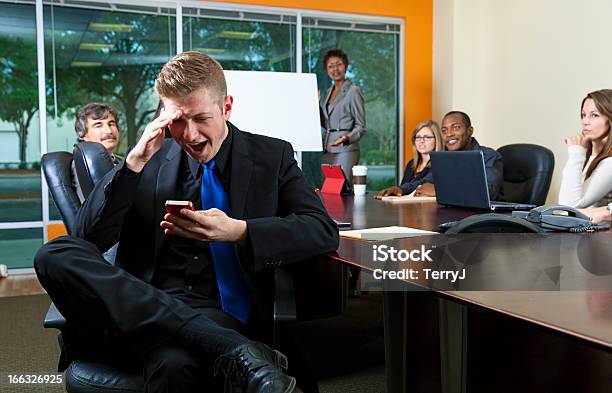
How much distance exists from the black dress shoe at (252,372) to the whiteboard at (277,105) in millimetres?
1780

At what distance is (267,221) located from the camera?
1.51 meters

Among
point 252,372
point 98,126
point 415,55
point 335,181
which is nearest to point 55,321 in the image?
point 252,372

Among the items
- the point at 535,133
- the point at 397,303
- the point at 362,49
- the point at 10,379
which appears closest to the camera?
the point at 397,303

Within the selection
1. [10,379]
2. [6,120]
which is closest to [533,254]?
[10,379]

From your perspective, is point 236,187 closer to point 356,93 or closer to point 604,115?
point 604,115

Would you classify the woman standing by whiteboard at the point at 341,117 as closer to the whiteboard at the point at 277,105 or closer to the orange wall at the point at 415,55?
the orange wall at the point at 415,55

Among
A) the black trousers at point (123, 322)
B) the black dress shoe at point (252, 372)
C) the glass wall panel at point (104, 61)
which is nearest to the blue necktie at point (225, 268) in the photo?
the black trousers at point (123, 322)

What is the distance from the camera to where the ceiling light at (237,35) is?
231 inches

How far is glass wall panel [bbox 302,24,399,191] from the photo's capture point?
618cm

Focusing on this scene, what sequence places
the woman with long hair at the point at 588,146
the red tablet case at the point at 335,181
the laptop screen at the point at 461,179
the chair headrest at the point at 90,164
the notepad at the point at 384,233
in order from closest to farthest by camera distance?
the notepad at the point at 384,233 < the chair headrest at the point at 90,164 < the laptop screen at the point at 461,179 < the woman with long hair at the point at 588,146 < the red tablet case at the point at 335,181

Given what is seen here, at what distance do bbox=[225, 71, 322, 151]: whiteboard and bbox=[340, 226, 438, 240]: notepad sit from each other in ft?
4.00

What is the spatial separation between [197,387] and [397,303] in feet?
1.61

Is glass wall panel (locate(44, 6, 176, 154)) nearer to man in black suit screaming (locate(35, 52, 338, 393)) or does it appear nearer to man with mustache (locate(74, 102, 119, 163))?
man with mustache (locate(74, 102, 119, 163))

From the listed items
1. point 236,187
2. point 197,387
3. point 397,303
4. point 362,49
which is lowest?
point 197,387
